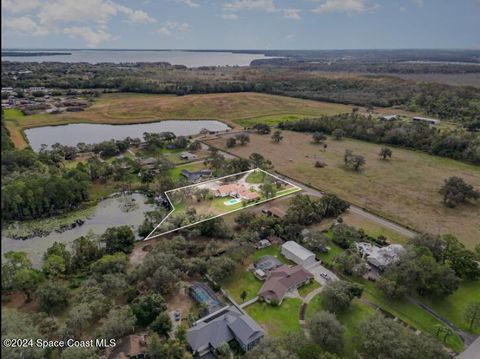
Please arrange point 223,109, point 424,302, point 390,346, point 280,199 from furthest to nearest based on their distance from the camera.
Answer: point 223,109, point 280,199, point 424,302, point 390,346

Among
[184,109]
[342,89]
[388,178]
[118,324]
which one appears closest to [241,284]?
[118,324]

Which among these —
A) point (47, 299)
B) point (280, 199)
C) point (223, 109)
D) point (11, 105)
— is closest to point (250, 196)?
point (280, 199)

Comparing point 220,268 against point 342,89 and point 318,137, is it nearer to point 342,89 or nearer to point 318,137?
point 318,137

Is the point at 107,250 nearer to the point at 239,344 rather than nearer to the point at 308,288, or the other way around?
the point at 239,344

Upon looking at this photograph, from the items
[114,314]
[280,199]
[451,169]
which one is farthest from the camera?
[451,169]

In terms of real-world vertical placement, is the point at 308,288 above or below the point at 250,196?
below

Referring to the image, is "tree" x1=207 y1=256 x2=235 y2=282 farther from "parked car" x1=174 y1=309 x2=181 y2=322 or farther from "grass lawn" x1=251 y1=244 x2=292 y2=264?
"parked car" x1=174 y1=309 x2=181 y2=322

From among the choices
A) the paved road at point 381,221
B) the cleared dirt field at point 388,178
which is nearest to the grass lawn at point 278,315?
the paved road at point 381,221
